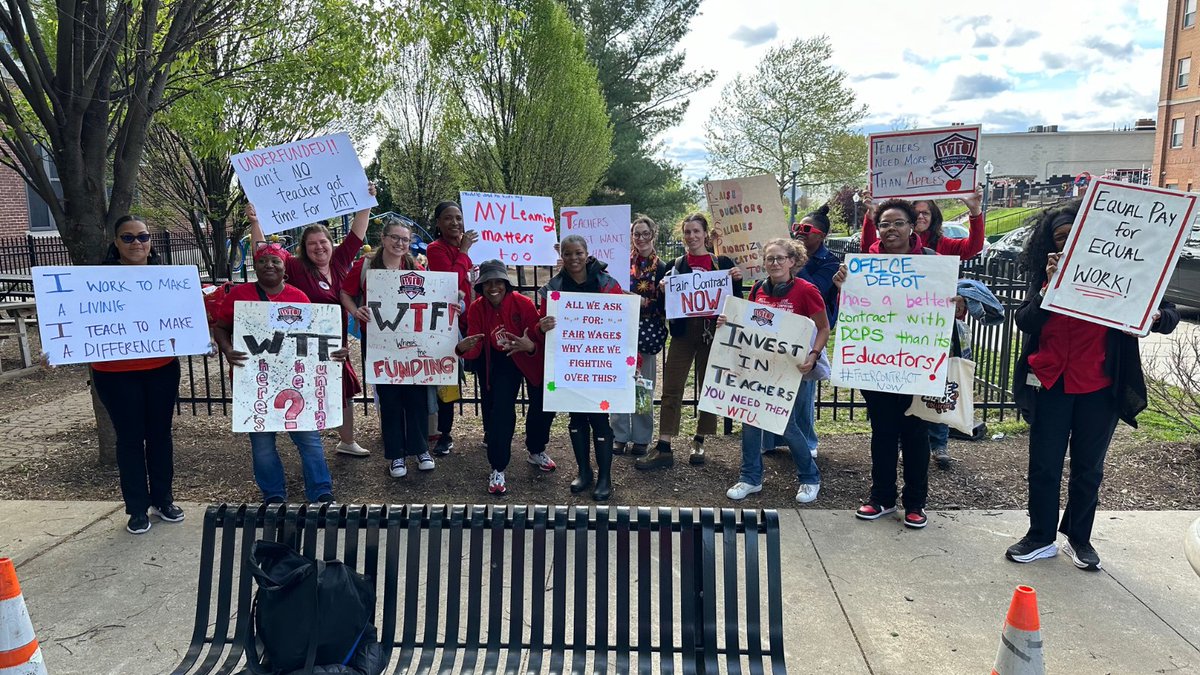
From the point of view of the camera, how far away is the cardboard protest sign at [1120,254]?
3.90 m

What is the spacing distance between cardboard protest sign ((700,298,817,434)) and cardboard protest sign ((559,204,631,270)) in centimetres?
150

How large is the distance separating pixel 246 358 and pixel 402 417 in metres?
1.21

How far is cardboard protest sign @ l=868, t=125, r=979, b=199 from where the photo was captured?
5523mm

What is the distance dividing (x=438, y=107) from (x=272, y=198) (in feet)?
52.4

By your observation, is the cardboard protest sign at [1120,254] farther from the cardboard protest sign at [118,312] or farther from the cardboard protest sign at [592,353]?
the cardboard protest sign at [118,312]

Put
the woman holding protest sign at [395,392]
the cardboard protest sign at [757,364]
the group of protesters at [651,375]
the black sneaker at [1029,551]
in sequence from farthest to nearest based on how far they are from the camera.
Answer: the woman holding protest sign at [395,392]
the cardboard protest sign at [757,364]
the black sneaker at [1029,551]
the group of protesters at [651,375]

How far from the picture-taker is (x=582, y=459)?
5.37 m

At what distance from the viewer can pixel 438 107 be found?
20.5 meters

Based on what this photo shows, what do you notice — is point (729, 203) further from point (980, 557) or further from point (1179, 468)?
point (1179, 468)

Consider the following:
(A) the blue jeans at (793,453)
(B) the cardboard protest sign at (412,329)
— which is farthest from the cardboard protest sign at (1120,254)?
(B) the cardboard protest sign at (412,329)

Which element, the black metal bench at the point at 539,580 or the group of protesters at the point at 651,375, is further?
the group of protesters at the point at 651,375

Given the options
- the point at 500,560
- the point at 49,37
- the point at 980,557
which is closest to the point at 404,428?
the point at 500,560

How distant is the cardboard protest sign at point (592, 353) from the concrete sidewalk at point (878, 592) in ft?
4.45

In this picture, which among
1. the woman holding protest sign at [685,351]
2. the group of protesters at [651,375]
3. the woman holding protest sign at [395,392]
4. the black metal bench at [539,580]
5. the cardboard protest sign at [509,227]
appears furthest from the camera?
the cardboard protest sign at [509,227]
